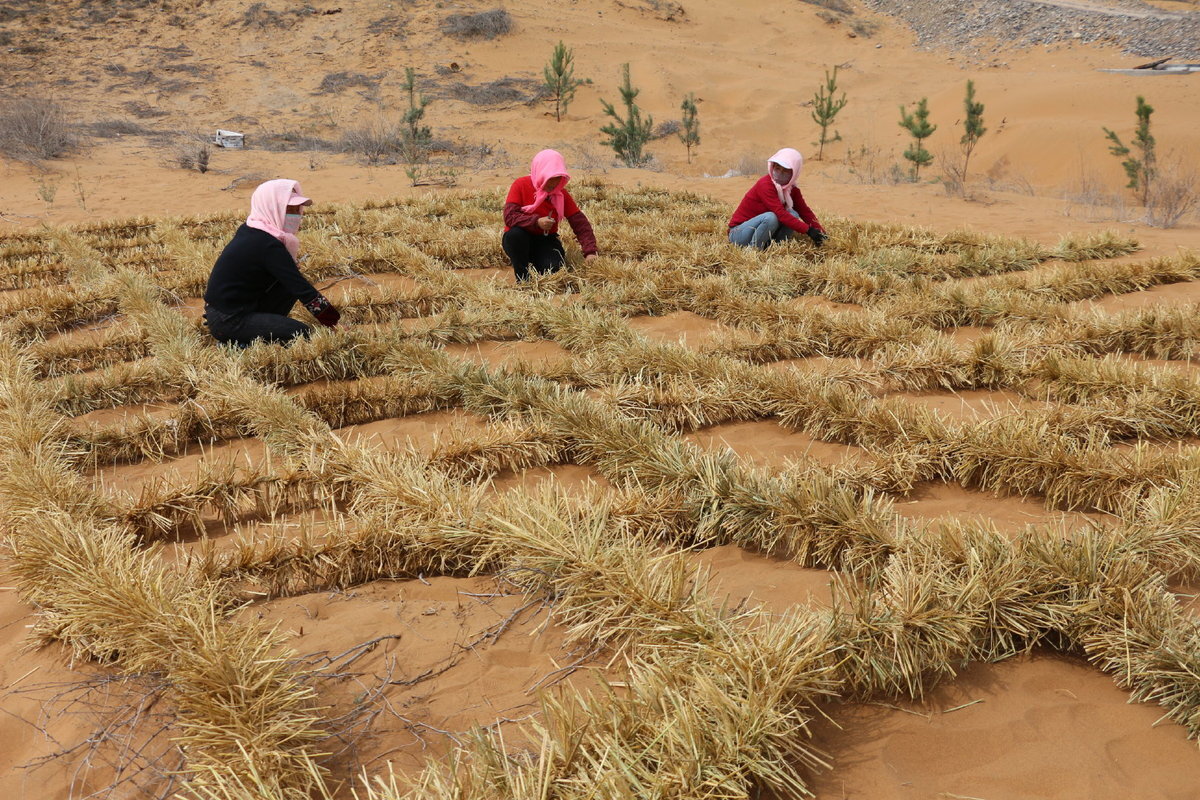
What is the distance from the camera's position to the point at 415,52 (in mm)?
26188

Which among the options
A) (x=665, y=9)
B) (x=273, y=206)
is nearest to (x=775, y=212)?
(x=273, y=206)

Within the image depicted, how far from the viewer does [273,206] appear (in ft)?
14.2

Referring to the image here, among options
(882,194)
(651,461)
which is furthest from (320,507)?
(882,194)

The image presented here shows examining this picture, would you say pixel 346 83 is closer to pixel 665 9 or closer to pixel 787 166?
pixel 665 9

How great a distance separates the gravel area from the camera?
24953 millimetres

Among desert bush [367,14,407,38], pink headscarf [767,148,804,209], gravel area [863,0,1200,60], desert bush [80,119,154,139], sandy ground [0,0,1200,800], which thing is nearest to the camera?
sandy ground [0,0,1200,800]

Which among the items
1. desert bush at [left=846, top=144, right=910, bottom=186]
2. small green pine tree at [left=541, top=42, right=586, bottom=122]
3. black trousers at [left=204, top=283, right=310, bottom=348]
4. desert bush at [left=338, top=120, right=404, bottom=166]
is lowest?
black trousers at [left=204, top=283, right=310, bottom=348]

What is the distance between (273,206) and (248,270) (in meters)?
0.40

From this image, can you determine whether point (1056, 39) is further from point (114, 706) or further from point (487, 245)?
point (114, 706)

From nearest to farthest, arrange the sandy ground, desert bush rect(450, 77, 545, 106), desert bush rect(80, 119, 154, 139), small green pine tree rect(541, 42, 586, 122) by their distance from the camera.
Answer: the sandy ground → desert bush rect(80, 119, 154, 139) → small green pine tree rect(541, 42, 586, 122) → desert bush rect(450, 77, 545, 106)

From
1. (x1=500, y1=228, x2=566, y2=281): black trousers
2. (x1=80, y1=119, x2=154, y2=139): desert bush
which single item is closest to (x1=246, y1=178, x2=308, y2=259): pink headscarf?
(x1=500, y1=228, x2=566, y2=281): black trousers

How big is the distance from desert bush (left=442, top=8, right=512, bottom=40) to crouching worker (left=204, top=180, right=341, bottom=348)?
1037 inches

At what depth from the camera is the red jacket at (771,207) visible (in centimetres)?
617

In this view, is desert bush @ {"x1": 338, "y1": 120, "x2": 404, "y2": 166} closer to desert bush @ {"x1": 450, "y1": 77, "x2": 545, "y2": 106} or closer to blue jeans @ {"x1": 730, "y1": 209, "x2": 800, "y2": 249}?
desert bush @ {"x1": 450, "y1": 77, "x2": 545, "y2": 106}
